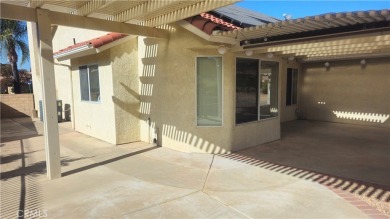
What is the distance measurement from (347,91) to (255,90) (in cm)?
864

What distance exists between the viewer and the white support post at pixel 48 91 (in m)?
6.66

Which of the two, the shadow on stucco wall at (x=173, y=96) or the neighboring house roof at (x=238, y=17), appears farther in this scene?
the shadow on stucco wall at (x=173, y=96)

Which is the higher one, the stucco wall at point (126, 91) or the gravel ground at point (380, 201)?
the stucco wall at point (126, 91)

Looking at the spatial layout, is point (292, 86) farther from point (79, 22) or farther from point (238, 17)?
point (79, 22)

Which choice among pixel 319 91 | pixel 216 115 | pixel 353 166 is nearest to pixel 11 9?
pixel 216 115

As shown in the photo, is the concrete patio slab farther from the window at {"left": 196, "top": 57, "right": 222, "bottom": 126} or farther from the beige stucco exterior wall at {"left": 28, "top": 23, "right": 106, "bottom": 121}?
the beige stucco exterior wall at {"left": 28, "top": 23, "right": 106, "bottom": 121}

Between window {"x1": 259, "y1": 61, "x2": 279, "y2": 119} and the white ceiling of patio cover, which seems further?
window {"x1": 259, "y1": 61, "x2": 279, "y2": 119}

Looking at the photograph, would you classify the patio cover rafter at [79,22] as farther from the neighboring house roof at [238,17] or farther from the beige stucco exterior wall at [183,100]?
the neighboring house roof at [238,17]

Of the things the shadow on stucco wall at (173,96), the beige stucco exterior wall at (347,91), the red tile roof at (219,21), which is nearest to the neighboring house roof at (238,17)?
the red tile roof at (219,21)

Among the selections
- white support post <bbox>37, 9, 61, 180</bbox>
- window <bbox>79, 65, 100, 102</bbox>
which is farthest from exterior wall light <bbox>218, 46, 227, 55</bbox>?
window <bbox>79, 65, 100, 102</bbox>

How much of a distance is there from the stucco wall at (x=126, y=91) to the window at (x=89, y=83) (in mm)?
1545

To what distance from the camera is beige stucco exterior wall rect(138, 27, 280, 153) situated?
8.98m

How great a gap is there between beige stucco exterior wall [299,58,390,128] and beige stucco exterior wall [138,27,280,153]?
24.7ft

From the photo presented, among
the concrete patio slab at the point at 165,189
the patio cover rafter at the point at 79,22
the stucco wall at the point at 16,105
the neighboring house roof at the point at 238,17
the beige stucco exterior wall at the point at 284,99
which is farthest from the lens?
the stucco wall at the point at 16,105
